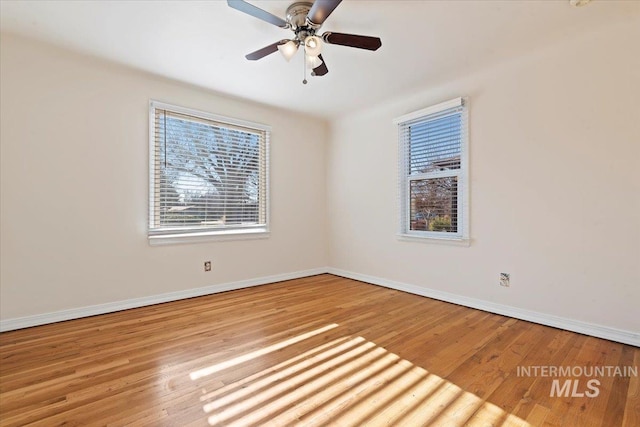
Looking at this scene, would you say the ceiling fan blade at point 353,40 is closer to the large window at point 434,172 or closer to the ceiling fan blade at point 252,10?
the ceiling fan blade at point 252,10

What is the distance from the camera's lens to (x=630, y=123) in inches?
87.6

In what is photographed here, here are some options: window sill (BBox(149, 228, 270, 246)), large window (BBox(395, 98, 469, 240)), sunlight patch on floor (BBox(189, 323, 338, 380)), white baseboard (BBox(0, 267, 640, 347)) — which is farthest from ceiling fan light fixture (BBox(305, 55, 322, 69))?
white baseboard (BBox(0, 267, 640, 347))

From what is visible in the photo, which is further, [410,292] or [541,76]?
[410,292]

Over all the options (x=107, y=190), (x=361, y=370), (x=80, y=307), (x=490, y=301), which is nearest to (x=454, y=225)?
(x=490, y=301)

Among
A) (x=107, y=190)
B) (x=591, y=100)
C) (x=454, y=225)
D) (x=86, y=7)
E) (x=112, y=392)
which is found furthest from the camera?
(x=454, y=225)

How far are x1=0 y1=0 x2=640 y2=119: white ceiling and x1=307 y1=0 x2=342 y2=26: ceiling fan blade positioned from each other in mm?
337

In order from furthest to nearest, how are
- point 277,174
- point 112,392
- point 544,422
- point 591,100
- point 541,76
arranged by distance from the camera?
point 277,174, point 541,76, point 591,100, point 112,392, point 544,422

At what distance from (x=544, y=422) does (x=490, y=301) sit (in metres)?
1.69

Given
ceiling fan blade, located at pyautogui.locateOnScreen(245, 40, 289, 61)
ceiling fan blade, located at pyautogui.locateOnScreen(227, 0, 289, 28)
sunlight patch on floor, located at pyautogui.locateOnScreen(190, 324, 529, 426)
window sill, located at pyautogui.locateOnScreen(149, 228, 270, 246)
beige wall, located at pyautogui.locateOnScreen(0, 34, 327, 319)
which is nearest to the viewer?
sunlight patch on floor, located at pyautogui.locateOnScreen(190, 324, 529, 426)

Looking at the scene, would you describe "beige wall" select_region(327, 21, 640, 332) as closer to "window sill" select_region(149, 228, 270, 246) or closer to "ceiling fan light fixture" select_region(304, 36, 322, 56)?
"ceiling fan light fixture" select_region(304, 36, 322, 56)

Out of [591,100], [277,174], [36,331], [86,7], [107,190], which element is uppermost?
[86,7]

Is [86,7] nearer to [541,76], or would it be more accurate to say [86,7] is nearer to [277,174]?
[277,174]

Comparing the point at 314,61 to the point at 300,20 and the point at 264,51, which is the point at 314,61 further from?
the point at 264,51

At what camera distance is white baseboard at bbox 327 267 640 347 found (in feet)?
7.40
